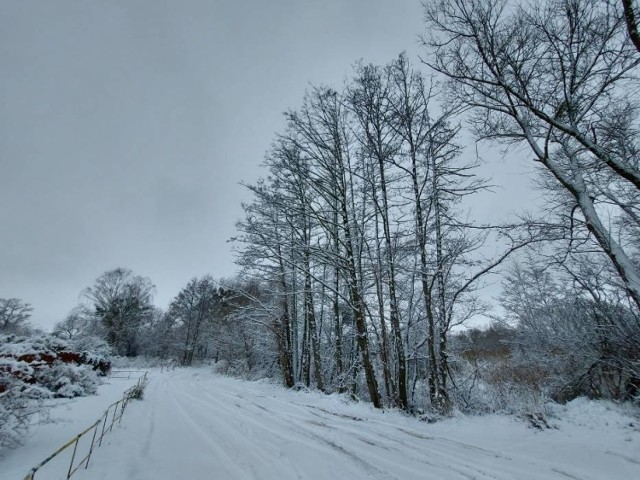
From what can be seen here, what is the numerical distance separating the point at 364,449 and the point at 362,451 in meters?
0.11

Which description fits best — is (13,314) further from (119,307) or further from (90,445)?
(90,445)

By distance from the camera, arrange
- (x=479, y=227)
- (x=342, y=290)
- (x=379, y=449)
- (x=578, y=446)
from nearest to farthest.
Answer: (x=578, y=446), (x=379, y=449), (x=479, y=227), (x=342, y=290)

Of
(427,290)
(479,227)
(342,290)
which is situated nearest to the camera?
(479,227)

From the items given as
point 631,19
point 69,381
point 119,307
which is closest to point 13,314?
point 119,307

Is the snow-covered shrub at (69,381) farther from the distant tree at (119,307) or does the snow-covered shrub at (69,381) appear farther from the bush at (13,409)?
the distant tree at (119,307)

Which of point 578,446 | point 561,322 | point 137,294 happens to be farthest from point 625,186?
point 137,294

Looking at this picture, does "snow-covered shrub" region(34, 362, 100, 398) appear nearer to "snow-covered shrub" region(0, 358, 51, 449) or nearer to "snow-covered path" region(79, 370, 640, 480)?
"snow-covered path" region(79, 370, 640, 480)

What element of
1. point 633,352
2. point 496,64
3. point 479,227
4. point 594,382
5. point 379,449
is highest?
point 496,64

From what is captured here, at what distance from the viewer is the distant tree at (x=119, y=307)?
37.9 metres

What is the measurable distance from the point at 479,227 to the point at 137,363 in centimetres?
4599

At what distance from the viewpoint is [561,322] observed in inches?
362

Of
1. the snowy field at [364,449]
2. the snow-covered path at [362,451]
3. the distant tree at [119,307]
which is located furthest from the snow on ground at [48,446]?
the distant tree at [119,307]

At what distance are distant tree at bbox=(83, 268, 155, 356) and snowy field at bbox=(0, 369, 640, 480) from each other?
3691 cm

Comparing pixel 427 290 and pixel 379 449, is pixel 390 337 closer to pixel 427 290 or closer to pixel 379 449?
pixel 427 290
